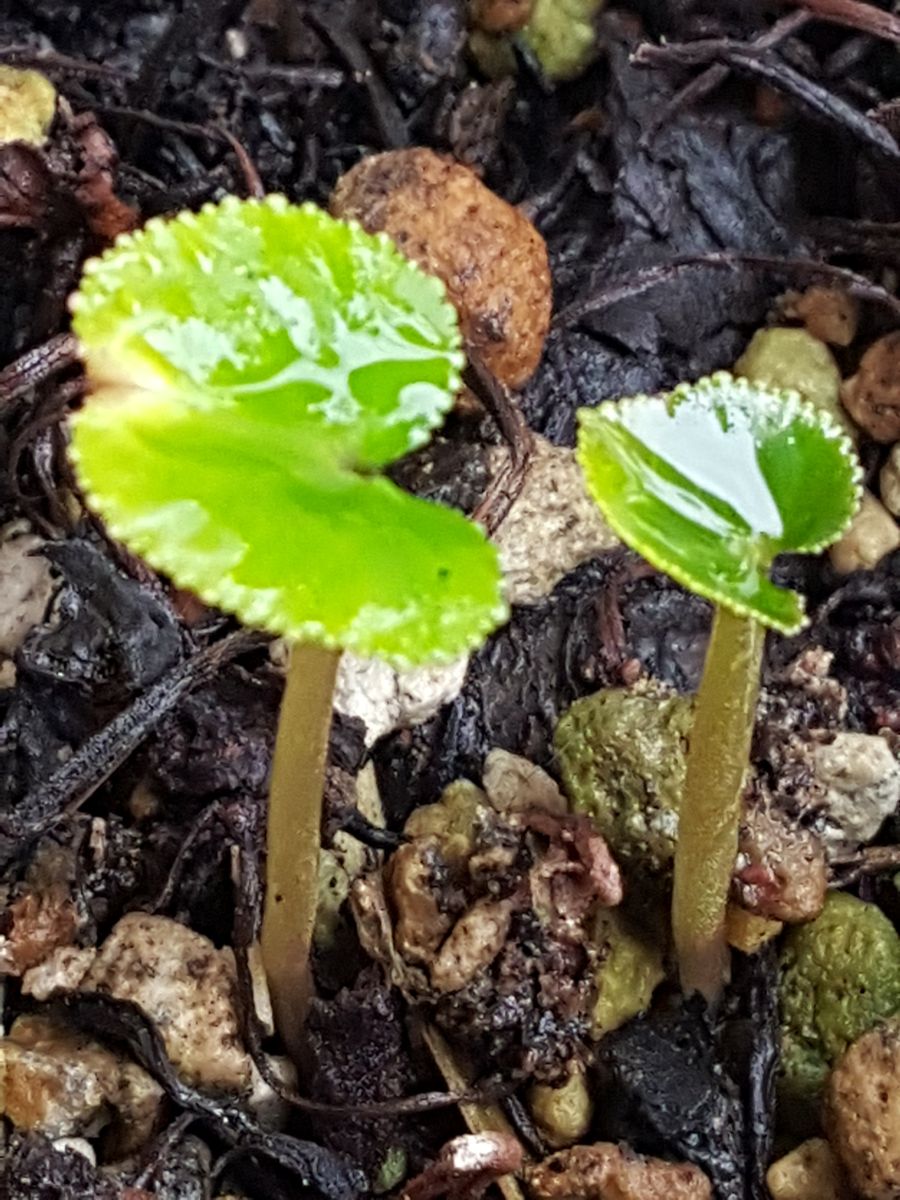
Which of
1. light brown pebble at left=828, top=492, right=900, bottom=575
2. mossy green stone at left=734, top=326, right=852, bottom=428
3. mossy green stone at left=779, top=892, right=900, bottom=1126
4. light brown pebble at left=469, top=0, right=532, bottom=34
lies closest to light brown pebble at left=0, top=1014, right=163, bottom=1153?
mossy green stone at left=779, top=892, right=900, bottom=1126

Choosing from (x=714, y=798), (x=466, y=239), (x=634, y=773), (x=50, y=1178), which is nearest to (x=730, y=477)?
(x=714, y=798)

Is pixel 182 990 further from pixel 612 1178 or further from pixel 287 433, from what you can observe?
Answer: pixel 287 433

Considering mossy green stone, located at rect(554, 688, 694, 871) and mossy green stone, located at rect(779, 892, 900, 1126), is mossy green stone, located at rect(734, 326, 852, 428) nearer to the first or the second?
mossy green stone, located at rect(554, 688, 694, 871)

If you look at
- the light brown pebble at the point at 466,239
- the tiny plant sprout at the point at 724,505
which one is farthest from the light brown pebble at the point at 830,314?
the tiny plant sprout at the point at 724,505

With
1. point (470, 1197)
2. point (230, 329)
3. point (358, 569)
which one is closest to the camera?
point (358, 569)

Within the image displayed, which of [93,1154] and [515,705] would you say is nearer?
[93,1154]

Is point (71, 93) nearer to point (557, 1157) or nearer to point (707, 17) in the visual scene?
point (707, 17)

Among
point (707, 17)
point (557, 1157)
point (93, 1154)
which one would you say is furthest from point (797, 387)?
point (93, 1154)
